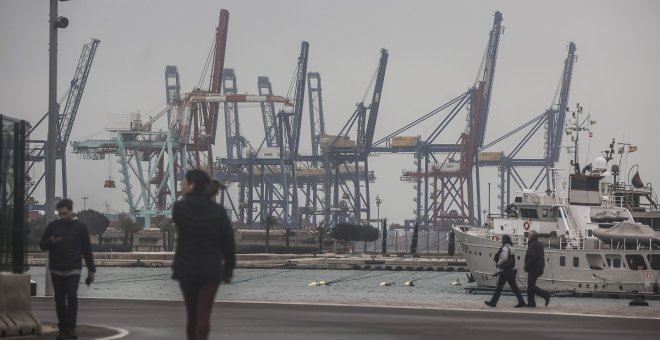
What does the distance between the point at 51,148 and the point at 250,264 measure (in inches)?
3584

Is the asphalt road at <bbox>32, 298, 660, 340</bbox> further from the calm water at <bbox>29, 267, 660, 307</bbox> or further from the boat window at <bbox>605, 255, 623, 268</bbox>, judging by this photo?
the boat window at <bbox>605, 255, 623, 268</bbox>

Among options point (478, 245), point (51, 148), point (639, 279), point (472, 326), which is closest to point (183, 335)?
point (472, 326)

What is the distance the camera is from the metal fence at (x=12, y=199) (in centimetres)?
2086

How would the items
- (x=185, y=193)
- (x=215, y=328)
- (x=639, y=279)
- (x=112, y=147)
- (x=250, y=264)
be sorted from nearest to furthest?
(x=185, y=193) → (x=215, y=328) → (x=639, y=279) → (x=250, y=264) → (x=112, y=147)

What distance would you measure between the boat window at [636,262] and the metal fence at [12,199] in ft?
137

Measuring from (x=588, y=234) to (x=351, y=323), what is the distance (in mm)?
38828

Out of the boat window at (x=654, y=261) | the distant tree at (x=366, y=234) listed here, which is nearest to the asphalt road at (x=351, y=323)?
the boat window at (x=654, y=261)

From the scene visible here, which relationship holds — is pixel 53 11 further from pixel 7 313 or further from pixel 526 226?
pixel 526 226

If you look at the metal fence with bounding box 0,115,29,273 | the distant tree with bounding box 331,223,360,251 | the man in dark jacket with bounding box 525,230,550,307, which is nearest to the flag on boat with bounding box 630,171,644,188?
the man in dark jacket with bounding box 525,230,550,307

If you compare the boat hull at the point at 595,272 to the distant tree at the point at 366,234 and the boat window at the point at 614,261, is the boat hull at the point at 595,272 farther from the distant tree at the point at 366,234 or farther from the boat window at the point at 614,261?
the distant tree at the point at 366,234

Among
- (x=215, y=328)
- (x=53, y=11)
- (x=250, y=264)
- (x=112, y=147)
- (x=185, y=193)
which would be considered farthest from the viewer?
(x=112, y=147)

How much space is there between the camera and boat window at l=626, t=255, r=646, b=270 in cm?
5928

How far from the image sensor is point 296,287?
80250 millimetres

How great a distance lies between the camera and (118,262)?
126 meters
